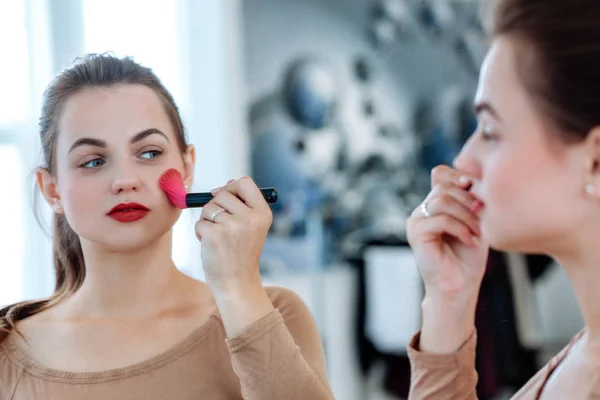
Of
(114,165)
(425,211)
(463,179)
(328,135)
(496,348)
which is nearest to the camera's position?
(463,179)

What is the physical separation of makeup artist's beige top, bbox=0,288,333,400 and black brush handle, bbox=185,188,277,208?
154 mm

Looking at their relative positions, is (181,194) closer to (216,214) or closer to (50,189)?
(216,214)

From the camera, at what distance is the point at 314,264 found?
3068 millimetres

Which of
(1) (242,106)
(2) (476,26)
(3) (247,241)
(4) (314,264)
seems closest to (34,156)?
(1) (242,106)

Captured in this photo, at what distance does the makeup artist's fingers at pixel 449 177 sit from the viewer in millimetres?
879

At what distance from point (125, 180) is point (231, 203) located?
6.8 inches

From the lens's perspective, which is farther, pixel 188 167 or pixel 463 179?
pixel 188 167

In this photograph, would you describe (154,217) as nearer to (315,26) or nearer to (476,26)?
(315,26)

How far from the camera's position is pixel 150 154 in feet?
3.66

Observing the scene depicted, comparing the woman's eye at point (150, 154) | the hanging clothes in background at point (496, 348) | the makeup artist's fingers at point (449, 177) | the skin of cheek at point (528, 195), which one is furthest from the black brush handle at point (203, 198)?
the hanging clothes in background at point (496, 348)

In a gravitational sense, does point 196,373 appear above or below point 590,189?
below

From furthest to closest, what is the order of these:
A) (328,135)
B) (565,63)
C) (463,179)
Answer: (328,135)
(463,179)
(565,63)

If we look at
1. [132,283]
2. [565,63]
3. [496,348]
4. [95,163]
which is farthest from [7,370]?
[496,348]

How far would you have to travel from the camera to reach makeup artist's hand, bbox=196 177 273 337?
964 mm
